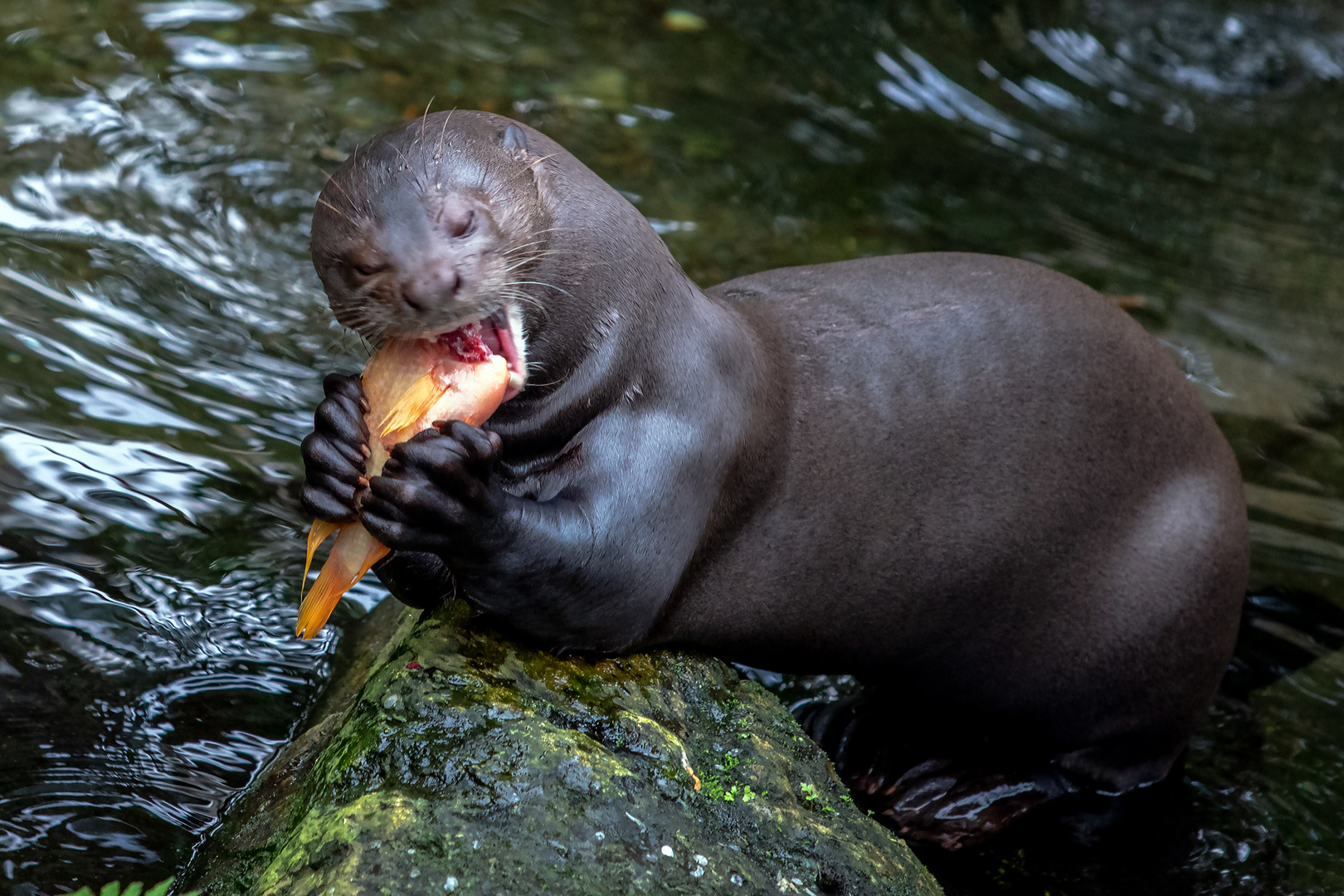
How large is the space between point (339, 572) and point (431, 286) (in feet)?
2.23

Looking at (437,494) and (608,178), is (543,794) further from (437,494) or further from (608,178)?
(608,178)

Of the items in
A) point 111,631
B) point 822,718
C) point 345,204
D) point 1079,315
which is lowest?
point 822,718

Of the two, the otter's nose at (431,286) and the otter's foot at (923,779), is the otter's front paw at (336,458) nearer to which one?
the otter's nose at (431,286)

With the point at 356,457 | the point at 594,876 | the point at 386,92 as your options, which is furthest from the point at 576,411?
the point at 386,92

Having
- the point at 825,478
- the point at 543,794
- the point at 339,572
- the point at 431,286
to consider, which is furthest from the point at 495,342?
the point at 543,794

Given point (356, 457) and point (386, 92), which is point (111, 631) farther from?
point (386, 92)

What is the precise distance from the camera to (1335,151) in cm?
855

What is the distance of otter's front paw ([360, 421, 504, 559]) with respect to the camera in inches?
111

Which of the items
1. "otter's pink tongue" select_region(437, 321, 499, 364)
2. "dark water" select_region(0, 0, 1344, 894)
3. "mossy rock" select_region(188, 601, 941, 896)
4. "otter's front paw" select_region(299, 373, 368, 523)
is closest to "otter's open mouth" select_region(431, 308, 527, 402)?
"otter's pink tongue" select_region(437, 321, 499, 364)

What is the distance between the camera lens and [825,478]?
144 inches

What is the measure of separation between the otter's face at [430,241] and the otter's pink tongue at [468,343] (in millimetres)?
19

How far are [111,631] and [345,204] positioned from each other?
157cm

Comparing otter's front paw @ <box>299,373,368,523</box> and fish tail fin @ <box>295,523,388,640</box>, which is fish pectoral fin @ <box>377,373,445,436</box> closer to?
otter's front paw @ <box>299,373,368,523</box>

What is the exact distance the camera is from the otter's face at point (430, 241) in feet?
9.87
